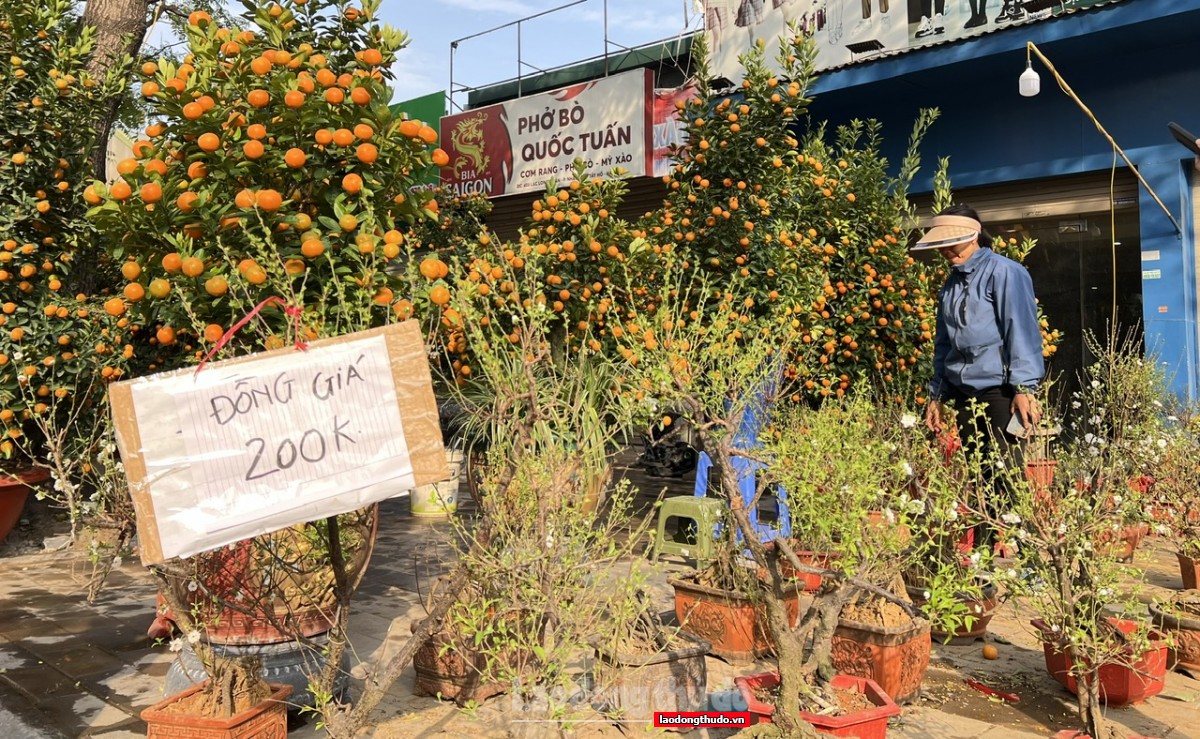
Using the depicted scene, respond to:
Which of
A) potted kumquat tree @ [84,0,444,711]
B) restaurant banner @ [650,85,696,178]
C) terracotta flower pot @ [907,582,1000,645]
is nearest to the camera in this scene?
potted kumquat tree @ [84,0,444,711]

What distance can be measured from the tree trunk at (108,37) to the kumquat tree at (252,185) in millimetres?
4352

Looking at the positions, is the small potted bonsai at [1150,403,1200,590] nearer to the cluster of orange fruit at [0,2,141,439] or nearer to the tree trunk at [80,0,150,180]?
the cluster of orange fruit at [0,2,141,439]

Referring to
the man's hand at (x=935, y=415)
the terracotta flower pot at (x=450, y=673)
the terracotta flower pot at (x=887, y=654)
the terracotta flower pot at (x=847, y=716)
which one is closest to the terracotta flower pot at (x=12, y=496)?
the terracotta flower pot at (x=450, y=673)

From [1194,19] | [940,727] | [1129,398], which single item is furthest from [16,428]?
[1194,19]

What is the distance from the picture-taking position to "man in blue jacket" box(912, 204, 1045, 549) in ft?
13.6

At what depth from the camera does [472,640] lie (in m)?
3.70

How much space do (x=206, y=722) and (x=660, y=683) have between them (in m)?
1.61

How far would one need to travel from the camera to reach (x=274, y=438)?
2002 mm

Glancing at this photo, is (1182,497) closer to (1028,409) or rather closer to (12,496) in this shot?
(1028,409)

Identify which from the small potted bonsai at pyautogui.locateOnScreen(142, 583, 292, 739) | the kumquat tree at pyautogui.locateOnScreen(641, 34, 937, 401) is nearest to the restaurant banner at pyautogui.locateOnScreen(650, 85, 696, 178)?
the kumquat tree at pyautogui.locateOnScreen(641, 34, 937, 401)

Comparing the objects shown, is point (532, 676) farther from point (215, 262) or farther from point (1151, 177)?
point (1151, 177)

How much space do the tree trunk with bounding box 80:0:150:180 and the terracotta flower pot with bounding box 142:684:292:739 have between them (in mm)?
5512

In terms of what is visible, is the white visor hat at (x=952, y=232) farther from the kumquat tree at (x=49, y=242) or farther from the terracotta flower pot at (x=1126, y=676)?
A: the kumquat tree at (x=49, y=242)

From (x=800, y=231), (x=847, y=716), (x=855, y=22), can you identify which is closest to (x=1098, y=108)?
(x=855, y=22)
